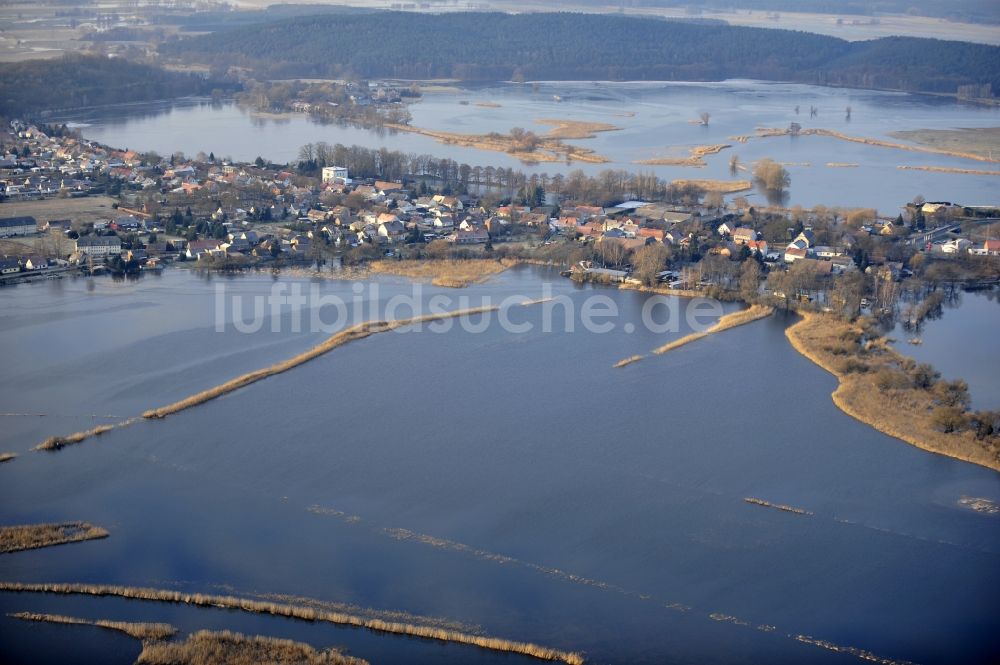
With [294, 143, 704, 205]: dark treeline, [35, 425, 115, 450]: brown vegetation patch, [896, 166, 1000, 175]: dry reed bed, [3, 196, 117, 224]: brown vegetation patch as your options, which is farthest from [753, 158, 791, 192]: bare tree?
[35, 425, 115, 450]: brown vegetation patch

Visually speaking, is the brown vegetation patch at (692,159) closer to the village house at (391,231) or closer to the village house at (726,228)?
→ the village house at (726,228)

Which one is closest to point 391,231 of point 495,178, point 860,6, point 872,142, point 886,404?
point 495,178

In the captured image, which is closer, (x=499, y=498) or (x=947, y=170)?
(x=499, y=498)

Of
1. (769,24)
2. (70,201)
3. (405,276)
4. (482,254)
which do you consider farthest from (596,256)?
(769,24)

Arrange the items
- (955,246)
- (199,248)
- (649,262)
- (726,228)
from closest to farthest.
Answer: (649,262) → (199,248) → (955,246) → (726,228)

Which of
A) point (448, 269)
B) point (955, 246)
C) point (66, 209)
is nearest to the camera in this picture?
point (448, 269)

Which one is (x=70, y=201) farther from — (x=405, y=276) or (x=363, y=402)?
(x=363, y=402)

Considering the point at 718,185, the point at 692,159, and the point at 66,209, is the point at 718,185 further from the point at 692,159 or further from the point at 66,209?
the point at 66,209
